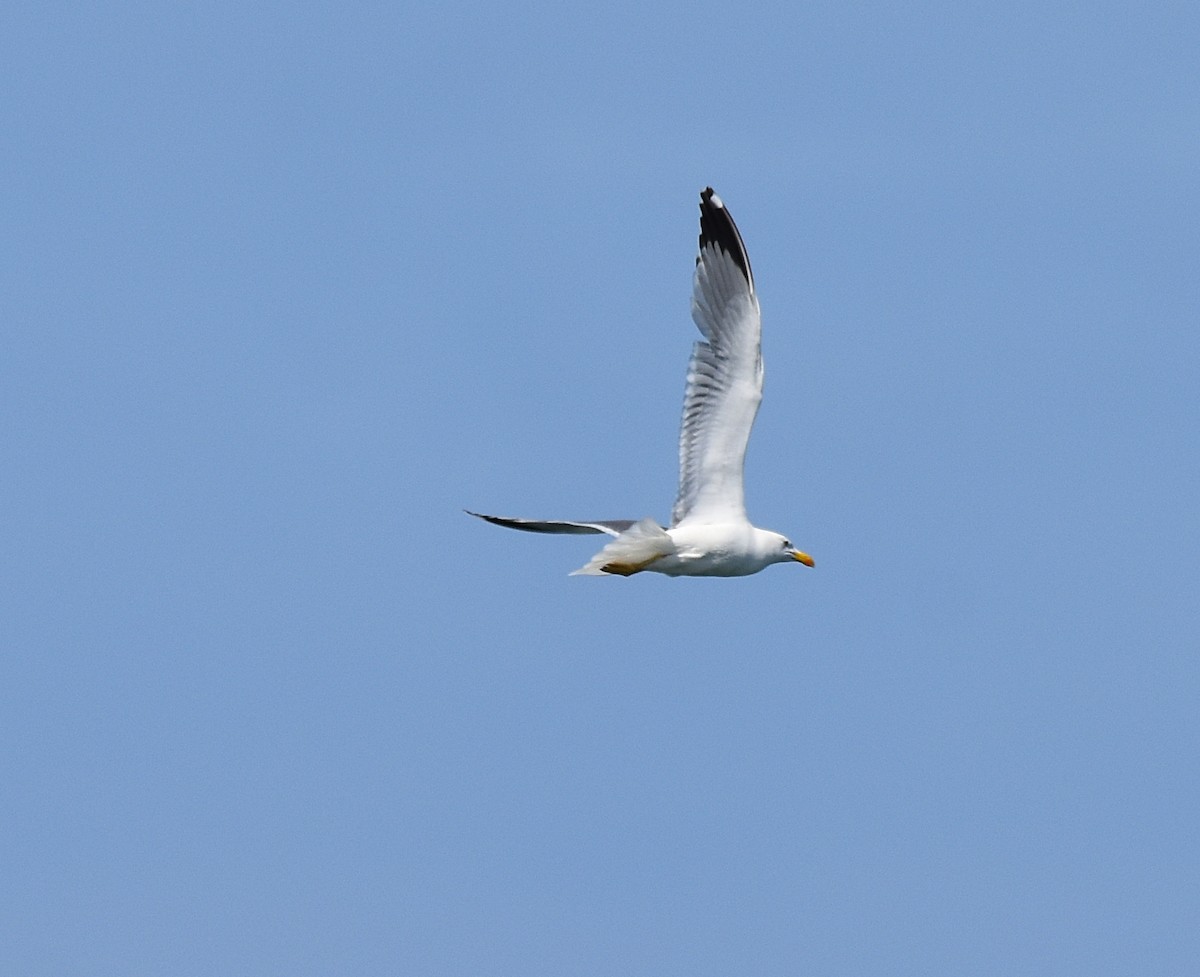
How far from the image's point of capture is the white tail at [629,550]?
34844 millimetres

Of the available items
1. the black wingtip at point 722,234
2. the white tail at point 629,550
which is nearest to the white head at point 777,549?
the white tail at point 629,550

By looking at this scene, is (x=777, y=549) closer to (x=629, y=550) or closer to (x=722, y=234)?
(x=629, y=550)

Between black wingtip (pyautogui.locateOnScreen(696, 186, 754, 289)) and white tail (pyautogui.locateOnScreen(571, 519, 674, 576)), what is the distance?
232cm

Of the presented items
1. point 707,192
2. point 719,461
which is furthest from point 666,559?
point 707,192

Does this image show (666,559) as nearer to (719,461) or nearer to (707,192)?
(719,461)

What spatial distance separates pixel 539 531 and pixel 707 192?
333 cm

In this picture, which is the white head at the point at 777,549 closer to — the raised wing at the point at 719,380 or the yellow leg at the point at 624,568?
the raised wing at the point at 719,380

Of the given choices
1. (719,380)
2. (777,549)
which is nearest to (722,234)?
(719,380)

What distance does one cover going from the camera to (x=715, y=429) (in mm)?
35688

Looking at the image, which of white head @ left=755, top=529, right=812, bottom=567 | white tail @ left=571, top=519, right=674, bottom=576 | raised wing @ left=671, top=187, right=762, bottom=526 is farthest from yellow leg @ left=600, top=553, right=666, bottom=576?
white head @ left=755, top=529, right=812, bottom=567

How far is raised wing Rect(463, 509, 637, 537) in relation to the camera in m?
35.4

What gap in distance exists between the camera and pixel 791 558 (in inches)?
1444

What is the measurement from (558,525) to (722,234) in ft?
9.52

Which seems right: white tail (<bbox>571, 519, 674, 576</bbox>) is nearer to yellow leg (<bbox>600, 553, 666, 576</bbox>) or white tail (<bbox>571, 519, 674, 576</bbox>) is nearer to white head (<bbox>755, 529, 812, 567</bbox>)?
yellow leg (<bbox>600, 553, 666, 576</bbox>)
